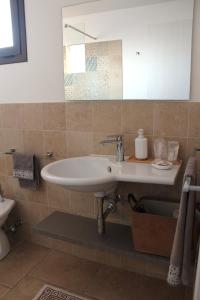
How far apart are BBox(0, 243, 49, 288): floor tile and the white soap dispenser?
119 cm

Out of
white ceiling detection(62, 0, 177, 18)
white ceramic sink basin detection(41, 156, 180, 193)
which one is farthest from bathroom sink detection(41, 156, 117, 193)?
white ceiling detection(62, 0, 177, 18)

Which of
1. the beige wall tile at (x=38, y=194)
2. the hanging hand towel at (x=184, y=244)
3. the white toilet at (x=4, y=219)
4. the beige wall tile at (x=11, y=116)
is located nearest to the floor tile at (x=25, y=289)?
the white toilet at (x=4, y=219)

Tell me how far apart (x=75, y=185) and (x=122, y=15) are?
104 cm

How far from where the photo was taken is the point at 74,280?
180 cm

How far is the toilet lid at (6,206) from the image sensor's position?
196cm

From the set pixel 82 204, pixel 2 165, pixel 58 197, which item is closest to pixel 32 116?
pixel 2 165

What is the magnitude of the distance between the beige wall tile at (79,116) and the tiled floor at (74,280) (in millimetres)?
1034

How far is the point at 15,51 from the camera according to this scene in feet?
6.29

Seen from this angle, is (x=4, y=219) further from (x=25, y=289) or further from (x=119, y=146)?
(x=119, y=146)

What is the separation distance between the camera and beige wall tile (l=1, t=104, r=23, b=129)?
2.00 m

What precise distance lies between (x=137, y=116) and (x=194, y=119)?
0.34 m

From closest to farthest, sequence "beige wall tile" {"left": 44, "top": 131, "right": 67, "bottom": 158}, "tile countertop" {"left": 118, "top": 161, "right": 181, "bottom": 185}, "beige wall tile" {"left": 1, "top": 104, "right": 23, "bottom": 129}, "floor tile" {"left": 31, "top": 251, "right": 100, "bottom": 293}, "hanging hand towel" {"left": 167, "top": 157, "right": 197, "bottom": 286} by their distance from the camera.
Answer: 1. "hanging hand towel" {"left": 167, "top": 157, "right": 197, "bottom": 286}
2. "tile countertop" {"left": 118, "top": 161, "right": 181, "bottom": 185}
3. "floor tile" {"left": 31, "top": 251, "right": 100, "bottom": 293}
4. "beige wall tile" {"left": 44, "top": 131, "right": 67, "bottom": 158}
5. "beige wall tile" {"left": 1, "top": 104, "right": 23, "bottom": 129}

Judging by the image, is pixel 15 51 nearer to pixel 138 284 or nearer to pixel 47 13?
pixel 47 13

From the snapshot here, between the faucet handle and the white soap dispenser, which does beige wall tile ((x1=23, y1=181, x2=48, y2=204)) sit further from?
the white soap dispenser
